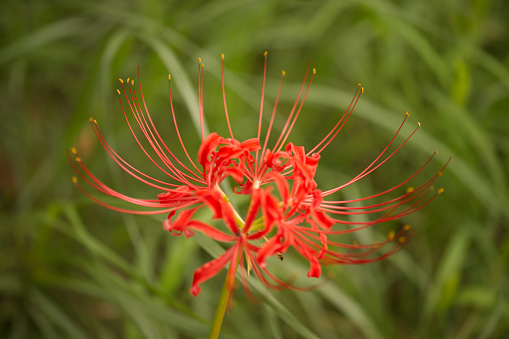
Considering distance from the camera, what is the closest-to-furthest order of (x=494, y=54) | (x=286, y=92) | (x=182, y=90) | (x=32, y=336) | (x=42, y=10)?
1. (x=182, y=90)
2. (x=32, y=336)
3. (x=286, y=92)
4. (x=42, y=10)
5. (x=494, y=54)

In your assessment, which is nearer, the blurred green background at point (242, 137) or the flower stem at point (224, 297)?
the flower stem at point (224, 297)

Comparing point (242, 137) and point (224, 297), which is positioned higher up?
point (242, 137)

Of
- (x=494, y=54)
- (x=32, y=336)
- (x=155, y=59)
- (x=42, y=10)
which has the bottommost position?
(x=32, y=336)

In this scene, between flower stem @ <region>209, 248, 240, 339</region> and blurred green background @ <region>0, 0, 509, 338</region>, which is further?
blurred green background @ <region>0, 0, 509, 338</region>

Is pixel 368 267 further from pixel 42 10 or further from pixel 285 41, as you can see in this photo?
pixel 42 10

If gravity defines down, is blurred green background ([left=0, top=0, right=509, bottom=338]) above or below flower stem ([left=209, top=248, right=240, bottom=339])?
above

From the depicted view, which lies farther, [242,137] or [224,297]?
[242,137]

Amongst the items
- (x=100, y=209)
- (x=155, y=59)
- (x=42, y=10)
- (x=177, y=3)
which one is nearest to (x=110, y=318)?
(x=100, y=209)

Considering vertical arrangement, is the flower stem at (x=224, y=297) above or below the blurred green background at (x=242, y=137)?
below
